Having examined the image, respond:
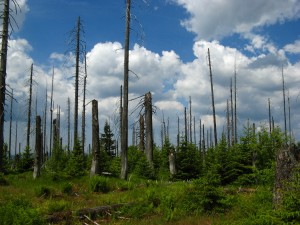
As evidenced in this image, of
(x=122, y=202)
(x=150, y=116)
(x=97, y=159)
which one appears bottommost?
(x=122, y=202)

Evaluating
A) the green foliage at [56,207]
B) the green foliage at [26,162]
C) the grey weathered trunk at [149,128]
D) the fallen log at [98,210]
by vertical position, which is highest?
the grey weathered trunk at [149,128]

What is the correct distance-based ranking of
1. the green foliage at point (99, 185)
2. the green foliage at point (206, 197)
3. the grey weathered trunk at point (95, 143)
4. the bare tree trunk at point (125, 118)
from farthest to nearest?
the bare tree trunk at point (125, 118) < the grey weathered trunk at point (95, 143) < the green foliage at point (99, 185) < the green foliage at point (206, 197)

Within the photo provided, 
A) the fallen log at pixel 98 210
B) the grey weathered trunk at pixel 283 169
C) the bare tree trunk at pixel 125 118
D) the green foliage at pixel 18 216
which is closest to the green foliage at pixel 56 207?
the fallen log at pixel 98 210

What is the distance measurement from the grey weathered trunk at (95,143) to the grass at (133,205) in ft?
8.83

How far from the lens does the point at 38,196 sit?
13852mm

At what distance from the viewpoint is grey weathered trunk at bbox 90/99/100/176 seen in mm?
19281

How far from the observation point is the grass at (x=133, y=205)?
954 cm

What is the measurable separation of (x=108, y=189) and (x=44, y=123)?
3884 centimetres

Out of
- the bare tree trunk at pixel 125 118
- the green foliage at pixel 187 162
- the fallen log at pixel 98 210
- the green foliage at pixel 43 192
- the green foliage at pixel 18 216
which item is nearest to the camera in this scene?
the green foliage at pixel 18 216

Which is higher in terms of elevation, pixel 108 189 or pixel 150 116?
pixel 150 116

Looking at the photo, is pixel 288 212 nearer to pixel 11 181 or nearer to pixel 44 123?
pixel 11 181

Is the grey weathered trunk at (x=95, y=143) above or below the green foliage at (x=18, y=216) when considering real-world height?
above

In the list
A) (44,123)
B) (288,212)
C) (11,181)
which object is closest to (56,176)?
(11,181)

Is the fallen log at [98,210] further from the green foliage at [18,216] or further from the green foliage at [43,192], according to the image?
the green foliage at [43,192]
